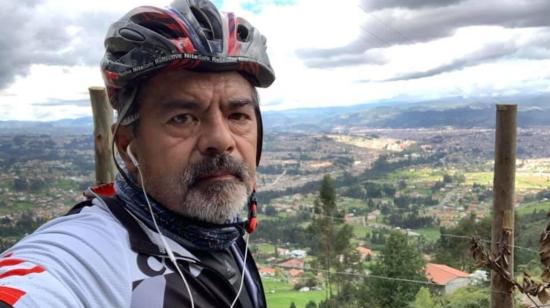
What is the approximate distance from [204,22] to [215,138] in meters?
0.45

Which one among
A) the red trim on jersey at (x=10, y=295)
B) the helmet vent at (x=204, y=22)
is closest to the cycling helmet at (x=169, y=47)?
the helmet vent at (x=204, y=22)

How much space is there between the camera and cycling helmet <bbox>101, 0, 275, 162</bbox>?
4.73 feet

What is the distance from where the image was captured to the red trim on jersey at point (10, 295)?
0.88 m

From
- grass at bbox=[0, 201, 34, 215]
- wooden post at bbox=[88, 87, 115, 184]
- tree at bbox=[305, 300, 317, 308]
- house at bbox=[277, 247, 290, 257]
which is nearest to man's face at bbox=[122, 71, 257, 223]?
wooden post at bbox=[88, 87, 115, 184]

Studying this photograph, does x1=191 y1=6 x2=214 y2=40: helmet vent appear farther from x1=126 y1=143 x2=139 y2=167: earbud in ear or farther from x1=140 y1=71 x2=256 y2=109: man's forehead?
x1=126 y1=143 x2=139 y2=167: earbud in ear

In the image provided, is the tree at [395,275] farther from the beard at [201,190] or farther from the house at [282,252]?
the beard at [201,190]

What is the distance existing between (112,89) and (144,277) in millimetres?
751

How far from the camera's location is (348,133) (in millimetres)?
54531

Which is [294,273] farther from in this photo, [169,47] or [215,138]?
[169,47]

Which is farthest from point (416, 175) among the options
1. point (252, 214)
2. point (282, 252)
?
point (252, 214)

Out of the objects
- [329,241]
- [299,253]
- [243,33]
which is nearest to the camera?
[243,33]

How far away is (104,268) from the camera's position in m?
1.07

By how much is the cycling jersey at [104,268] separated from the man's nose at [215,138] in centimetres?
31

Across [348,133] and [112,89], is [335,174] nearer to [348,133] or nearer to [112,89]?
[348,133]
